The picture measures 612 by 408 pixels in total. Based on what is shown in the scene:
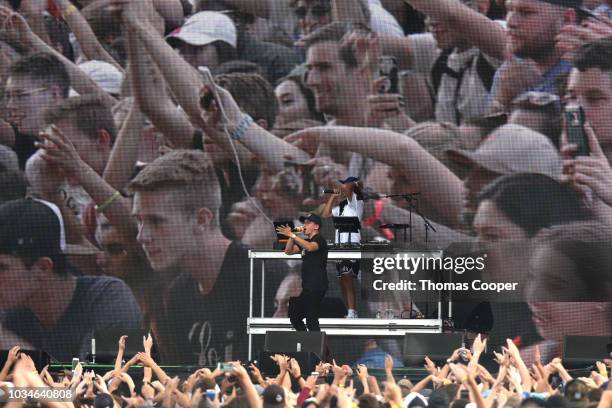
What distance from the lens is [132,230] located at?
1348 centimetres

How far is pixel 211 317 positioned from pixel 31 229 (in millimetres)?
2407

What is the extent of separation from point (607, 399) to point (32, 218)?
959 cm

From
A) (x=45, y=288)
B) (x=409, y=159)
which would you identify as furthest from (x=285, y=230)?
(x=45, y=288)

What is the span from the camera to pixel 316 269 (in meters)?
9.27

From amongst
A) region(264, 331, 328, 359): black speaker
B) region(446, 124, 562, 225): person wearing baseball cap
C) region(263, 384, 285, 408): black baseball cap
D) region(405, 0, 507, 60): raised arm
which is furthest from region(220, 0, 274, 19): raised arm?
region(263, 384, 285, 408): black baseball cap

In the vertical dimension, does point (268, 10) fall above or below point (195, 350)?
above

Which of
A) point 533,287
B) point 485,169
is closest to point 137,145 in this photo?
point 485,169

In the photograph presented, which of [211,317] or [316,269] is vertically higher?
[316,269]

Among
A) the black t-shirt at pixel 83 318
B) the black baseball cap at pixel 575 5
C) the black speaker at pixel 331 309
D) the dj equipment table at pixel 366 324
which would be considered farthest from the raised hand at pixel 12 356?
the black baseball cap at pixel 575 5

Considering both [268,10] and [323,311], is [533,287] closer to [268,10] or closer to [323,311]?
[323,311]

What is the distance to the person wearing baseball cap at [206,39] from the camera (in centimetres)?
1355

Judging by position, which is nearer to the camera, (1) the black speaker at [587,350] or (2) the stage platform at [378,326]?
(1) the black speaker at [587,350]

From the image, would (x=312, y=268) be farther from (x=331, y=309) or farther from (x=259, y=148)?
(x=259, y=148)

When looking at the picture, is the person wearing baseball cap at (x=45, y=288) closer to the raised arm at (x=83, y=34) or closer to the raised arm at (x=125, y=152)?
the raised arm at (x=125, y=152)
